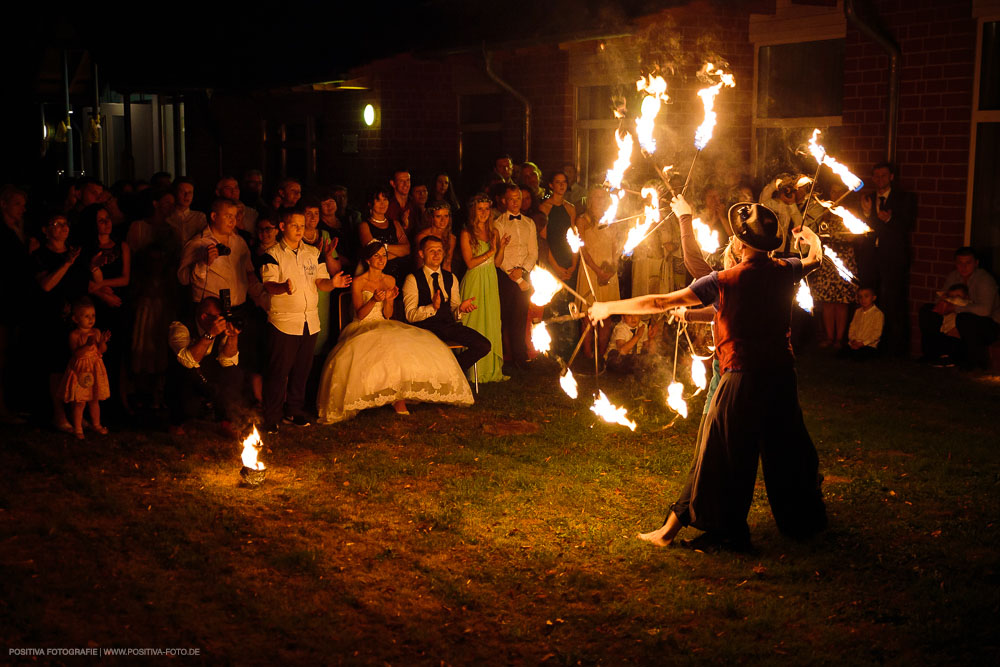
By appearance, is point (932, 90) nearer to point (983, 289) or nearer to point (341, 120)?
point (983, 289)

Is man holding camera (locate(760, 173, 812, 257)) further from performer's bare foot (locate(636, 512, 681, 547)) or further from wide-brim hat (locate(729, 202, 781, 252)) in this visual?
performer's bare foot (locate(636, 512, 681, 547))

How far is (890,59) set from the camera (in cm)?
1205

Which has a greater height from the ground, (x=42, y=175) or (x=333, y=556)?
(x=42, y=175)

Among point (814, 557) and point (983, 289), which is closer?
point (814, 557)

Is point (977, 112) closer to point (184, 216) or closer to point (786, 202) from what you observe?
point (786, 202)

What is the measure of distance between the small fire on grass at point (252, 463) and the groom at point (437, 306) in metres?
2.75

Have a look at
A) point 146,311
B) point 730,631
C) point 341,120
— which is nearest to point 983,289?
point 730,631

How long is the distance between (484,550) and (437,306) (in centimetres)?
401

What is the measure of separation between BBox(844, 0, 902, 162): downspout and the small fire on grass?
8310 millimetres

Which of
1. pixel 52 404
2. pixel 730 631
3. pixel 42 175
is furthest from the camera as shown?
pixel 42 175

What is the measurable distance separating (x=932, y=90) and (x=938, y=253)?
6.02 feet

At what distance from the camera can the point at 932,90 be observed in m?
11.8

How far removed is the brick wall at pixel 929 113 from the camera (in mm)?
11602

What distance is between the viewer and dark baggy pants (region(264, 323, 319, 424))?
8.77 metres
